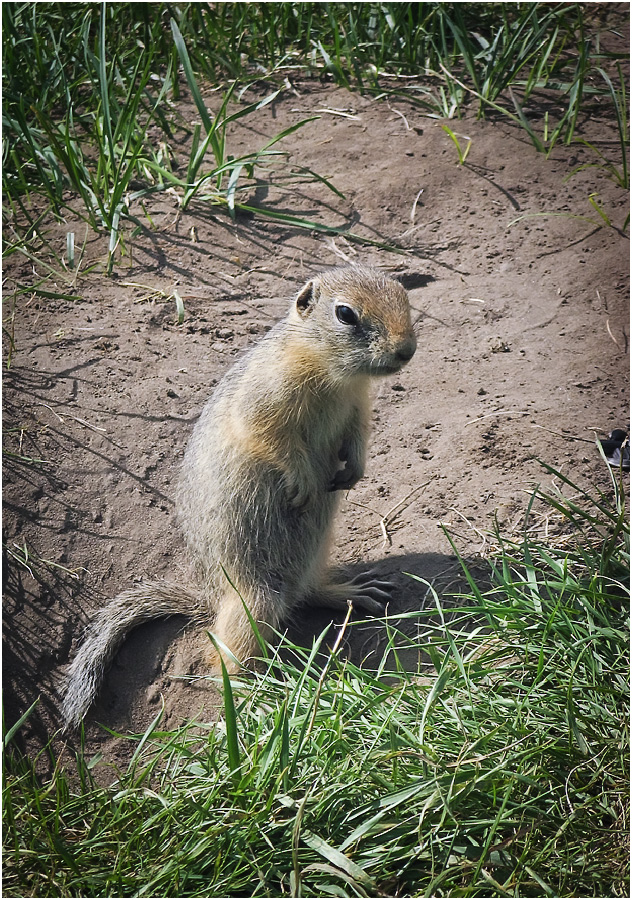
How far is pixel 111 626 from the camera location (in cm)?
419

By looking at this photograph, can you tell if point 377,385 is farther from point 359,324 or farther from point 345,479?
point 359,324

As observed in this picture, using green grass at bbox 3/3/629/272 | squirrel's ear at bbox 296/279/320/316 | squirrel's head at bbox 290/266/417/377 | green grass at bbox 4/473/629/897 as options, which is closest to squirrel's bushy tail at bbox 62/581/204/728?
green grass at bbox 4/473/629/897

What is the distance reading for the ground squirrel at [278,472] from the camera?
385 centimetres

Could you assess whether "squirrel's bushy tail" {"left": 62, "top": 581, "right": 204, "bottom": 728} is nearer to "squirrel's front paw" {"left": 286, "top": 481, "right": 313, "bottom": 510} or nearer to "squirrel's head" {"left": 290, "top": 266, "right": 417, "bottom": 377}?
"squirrel's front paw" {"left": 286, "top": 481, "right": 313, "bottom": 510}

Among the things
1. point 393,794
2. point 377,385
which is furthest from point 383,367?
point 393,794

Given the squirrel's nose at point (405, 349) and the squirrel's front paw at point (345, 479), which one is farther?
the squirrel's front paw at point (345, 479)

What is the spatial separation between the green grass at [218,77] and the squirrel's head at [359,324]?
2247 mm

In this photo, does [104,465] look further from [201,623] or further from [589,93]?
[589,93]

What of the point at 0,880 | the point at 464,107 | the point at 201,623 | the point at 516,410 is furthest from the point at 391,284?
the point at 464,107

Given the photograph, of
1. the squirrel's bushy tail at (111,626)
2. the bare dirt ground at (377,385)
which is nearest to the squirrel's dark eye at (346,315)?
the bare dirt ground at (377,385)

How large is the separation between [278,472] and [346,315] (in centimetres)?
90

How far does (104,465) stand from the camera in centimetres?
488

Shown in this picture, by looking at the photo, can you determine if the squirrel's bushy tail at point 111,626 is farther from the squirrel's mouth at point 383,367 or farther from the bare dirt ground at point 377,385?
the squirrel's mouth at point 383,367

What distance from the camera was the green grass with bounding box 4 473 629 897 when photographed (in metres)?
2.66
